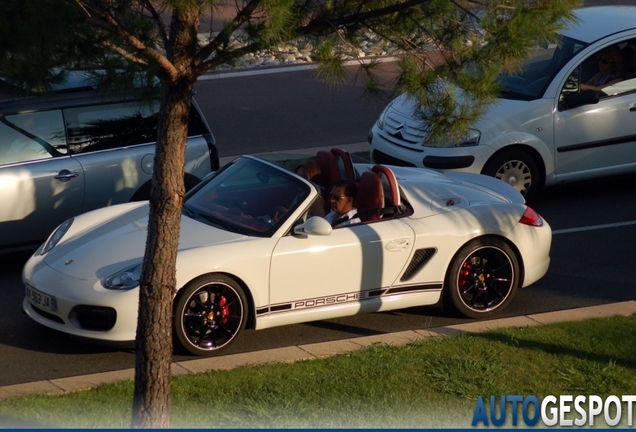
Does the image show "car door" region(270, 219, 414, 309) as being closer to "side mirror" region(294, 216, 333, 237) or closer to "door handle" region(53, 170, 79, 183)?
"side mirror" region(294, 216, 333, 237)

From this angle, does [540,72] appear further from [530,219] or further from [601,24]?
[530,219]

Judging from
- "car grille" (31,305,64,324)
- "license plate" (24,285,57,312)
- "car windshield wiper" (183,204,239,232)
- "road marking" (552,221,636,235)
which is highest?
"car windshield wiper" (183,204,239,232)

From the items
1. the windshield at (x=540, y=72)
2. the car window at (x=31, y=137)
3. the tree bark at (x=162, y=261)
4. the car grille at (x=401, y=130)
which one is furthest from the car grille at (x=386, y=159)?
the tree bark at (x=162, y=261)

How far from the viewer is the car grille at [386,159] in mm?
11043

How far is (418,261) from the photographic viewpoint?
7.61m

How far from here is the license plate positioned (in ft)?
23.0

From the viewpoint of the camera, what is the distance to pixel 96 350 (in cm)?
721

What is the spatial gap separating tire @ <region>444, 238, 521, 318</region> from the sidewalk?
27 cm

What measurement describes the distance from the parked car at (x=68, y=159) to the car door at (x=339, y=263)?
229 cm

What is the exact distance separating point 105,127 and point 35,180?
0.88 meters

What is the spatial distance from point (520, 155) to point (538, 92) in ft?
2.52

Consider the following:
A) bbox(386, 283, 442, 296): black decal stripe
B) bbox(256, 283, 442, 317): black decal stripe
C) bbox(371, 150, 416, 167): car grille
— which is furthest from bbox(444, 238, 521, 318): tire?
bbox(371, 150, 416, 167): car grille

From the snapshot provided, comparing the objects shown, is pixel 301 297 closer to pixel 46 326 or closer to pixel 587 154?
pixel 46 326

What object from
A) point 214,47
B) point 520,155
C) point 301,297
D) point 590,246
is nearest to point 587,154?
point 520,155
